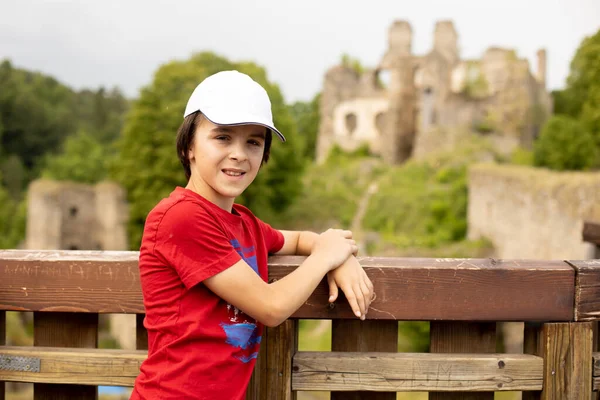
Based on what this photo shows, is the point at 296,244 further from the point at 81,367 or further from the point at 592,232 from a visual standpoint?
the point at 592,232

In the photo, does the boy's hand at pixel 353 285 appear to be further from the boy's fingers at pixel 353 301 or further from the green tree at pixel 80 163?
the green tree at pixel 80 163

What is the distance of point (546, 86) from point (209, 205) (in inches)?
1531

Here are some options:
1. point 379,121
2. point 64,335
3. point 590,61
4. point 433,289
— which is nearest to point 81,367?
point 64,335

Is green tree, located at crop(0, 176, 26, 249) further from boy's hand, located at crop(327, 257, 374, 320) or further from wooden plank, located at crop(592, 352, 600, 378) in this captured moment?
wooden plank, located at crop(592, 352, 600, 378)

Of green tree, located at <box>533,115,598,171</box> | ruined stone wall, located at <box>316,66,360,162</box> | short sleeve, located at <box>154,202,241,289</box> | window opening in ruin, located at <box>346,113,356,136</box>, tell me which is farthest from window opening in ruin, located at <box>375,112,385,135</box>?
short sleeve, located at <box>154,202,241,289</box>

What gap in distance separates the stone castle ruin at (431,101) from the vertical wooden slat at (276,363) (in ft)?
101

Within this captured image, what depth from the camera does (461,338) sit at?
2.30 metres

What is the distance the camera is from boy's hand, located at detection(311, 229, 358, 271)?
2152 millimetres

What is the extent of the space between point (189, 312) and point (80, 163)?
157ft

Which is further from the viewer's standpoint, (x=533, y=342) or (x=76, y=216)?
(x=76, y=216)

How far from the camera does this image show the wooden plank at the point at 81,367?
229 centimetres

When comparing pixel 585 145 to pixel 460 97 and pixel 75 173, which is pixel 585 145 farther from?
pixel 75 173

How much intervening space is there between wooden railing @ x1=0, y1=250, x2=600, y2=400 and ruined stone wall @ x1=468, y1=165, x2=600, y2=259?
1006 cm

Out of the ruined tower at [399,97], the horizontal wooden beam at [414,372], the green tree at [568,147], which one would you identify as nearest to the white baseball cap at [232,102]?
the horizontal wooden beam at [414,372]
